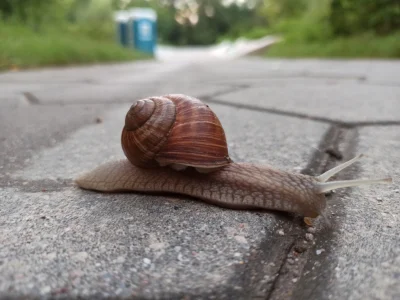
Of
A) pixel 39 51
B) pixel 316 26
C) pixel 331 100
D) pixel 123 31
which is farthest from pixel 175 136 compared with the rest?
pixel 123 31

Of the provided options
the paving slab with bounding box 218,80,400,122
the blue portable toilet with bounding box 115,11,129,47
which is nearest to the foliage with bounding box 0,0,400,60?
the blue portable toilet with bounding box 115,11,129,47

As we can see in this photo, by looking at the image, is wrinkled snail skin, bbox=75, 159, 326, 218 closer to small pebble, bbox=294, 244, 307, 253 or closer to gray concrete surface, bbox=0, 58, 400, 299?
gray concrete surface, bbox=0, 58, 400, 299

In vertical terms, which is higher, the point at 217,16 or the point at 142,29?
the point at 142,29

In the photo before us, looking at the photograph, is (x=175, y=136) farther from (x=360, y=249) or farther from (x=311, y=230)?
(x=360, y=249)

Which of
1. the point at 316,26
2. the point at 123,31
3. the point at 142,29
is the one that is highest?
the point at 316,26

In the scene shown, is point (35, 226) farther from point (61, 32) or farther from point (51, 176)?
point (61, 32)

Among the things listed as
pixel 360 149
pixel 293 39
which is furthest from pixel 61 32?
pixel 360 149
